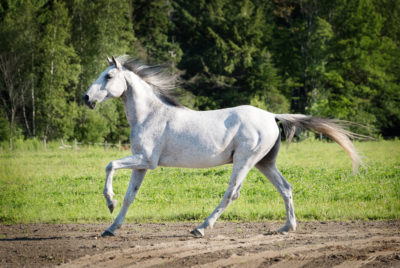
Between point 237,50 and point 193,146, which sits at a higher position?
point 237,50

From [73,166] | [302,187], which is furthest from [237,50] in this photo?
[302,187]

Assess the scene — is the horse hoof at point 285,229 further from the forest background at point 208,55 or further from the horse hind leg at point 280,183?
the forest background at point 208,55

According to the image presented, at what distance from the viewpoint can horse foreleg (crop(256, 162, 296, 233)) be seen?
7934mm

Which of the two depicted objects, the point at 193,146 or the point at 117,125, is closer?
the point at 193,146

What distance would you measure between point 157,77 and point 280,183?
278cm

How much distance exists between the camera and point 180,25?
45938mm

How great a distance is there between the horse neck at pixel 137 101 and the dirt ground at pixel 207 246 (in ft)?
6.32

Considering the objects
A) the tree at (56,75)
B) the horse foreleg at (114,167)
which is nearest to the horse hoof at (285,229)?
the horse foreleg at (114,167)

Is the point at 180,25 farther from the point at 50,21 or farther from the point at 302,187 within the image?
the point at 302,187

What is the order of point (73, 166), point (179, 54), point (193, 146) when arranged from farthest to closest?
point (179, 54) → point (73, 166) → point (193, 146)

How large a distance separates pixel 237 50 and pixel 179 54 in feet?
17.5

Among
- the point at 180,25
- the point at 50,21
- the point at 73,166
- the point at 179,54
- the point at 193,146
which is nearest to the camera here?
the point at 193,146

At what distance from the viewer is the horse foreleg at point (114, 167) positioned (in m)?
7.09

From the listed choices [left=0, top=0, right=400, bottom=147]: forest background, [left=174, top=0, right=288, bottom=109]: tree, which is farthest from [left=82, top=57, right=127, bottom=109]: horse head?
[left=174, top=0, right=288, bottom=109]: tree
